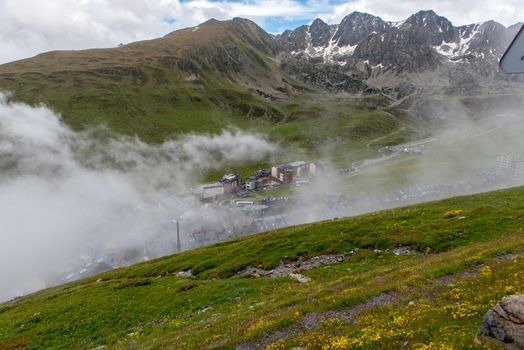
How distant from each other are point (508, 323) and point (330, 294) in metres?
14.5

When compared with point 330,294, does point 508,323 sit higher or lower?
higher

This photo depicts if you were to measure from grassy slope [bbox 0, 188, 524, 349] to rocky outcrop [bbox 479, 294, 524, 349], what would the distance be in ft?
3.09

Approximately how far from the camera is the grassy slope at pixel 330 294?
17734 mm

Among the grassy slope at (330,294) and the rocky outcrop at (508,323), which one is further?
the grassy slope at (330,294)

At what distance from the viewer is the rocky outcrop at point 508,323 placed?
12383mm

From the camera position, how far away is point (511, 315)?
1281 cm

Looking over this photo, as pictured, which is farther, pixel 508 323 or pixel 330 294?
pixel 330 294

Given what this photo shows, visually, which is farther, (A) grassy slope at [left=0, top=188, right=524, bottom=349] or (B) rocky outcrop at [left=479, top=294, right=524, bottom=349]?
(A) grassy slope at [left=0, top=188, right=524, bottom=349]

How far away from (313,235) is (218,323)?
105ft

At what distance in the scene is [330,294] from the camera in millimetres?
26312

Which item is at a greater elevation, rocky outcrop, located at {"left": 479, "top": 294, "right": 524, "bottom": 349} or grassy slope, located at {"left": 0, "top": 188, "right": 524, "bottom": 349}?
rocky outcrop, located at {"left": 479, "top": 294, "right": 524, "bottom": 349}

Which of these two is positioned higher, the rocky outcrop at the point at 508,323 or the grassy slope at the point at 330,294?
the rocky outcrop at the point at 508,323

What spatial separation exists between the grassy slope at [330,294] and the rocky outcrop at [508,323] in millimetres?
941

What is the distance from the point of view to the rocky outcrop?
40.6ft
